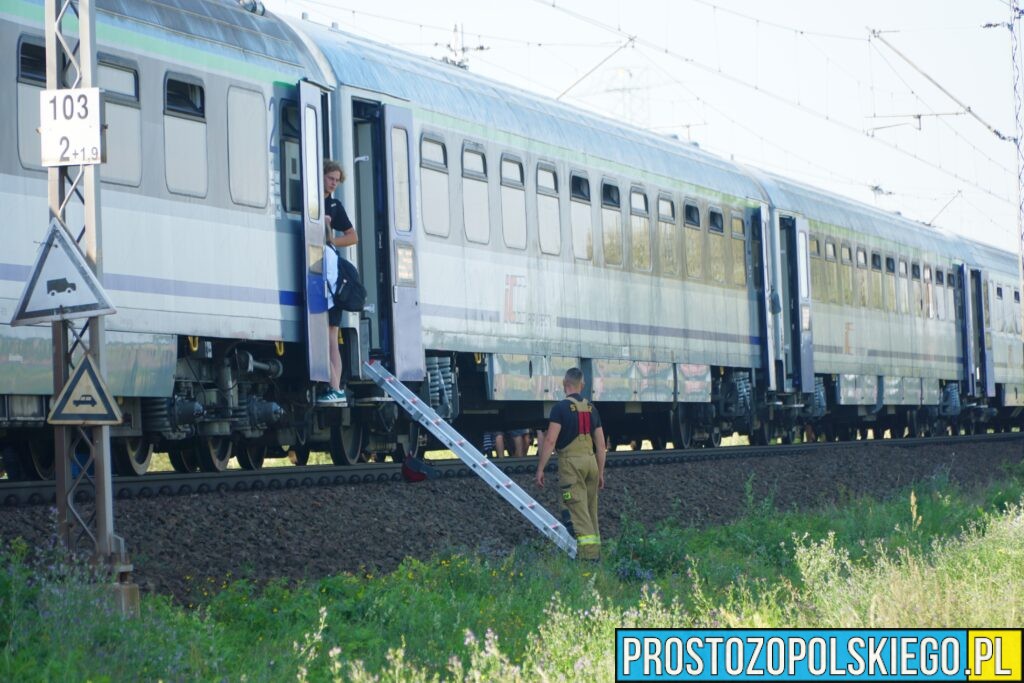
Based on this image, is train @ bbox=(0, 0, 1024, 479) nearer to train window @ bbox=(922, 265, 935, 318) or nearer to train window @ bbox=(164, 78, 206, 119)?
train window @ bbox=(164, 78, 206, 119)

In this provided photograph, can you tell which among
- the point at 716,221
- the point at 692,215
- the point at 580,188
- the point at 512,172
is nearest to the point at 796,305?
the point at 716,221

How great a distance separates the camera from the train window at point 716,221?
22312mm

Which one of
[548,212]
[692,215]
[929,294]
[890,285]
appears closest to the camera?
[548,212]

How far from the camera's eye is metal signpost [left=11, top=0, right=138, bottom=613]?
8.61 metres

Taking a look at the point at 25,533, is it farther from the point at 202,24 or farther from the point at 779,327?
the point at 779,327

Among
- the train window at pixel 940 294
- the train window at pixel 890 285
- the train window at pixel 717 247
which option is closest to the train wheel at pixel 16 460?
the train window at pixel 717 247

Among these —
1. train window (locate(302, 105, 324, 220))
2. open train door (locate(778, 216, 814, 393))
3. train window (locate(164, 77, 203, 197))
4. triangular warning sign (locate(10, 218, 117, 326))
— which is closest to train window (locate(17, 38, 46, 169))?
train window (locate(164, 77, 203, 197))

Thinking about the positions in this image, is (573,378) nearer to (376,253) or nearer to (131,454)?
(376,253)

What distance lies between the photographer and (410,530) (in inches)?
484

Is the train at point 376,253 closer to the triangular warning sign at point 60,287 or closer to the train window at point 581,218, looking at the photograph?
the train window at point 581,218

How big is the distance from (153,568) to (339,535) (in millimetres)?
2094

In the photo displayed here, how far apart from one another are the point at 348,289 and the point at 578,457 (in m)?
2.64

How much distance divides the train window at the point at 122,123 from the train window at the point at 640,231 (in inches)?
352

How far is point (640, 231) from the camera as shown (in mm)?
20031
